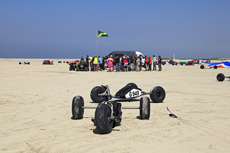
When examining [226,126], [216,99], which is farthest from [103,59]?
[226,126]

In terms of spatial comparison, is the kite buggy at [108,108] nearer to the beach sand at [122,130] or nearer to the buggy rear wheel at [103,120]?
the buggy rear wheel at [103,120]

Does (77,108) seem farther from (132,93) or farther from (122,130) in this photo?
(132,93)

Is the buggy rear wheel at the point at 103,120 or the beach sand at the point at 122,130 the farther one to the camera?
the buggy rear wheel at the point at 103,120

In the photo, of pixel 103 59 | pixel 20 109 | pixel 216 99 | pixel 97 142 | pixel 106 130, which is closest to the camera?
pixel 97 142

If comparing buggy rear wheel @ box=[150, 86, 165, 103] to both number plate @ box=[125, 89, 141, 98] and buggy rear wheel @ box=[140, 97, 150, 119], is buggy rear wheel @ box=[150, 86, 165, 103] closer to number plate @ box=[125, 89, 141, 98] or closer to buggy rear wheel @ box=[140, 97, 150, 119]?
number plate @ box=[125, 89, 141, 98]

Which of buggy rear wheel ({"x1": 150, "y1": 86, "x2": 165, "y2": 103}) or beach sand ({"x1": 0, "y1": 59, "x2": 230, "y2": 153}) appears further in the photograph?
buggy rear wheel ({"x1": 150, "y1": 86, "x2": 165, "y2": 103})

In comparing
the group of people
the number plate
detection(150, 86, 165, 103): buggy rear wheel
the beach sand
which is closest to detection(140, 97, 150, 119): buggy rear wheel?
the beach sand

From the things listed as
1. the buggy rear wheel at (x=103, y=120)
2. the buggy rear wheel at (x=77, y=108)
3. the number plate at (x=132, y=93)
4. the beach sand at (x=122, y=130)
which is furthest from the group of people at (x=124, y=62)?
the buggy rear wheel at (x=103, y=120)

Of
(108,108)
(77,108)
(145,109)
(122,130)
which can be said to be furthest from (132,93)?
(108,108)

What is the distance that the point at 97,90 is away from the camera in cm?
930

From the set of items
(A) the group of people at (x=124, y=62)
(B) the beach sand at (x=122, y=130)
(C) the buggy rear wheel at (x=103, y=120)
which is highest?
(A) the group of people at (x=124, y=62)

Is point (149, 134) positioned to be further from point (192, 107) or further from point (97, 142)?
point (192, 107)

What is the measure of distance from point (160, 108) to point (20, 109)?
14.3ft

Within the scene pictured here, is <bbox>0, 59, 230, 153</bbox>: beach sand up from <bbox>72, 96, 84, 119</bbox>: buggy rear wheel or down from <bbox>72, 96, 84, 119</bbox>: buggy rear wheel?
down
